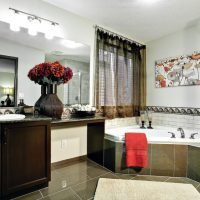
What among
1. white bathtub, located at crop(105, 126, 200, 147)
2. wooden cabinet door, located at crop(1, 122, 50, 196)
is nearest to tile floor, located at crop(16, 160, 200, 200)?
wooden cabinet door, located at crop(1, 122, 50, 196)

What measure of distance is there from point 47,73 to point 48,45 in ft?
1.98

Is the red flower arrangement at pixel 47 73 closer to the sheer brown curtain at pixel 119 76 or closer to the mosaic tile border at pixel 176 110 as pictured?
the sheer brown curtain at pixel 119 76

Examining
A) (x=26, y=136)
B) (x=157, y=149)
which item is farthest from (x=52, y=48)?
(x=157, y=149)

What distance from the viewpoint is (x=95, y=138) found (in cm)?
271

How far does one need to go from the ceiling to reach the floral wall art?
1657mm

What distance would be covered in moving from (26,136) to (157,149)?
5.60 feet

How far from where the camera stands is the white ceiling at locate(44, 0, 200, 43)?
231 cm

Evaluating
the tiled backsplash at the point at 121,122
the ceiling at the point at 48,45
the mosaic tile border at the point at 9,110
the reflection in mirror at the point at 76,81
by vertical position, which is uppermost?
the ceiling at the point at 48,45

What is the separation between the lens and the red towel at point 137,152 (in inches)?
84.7

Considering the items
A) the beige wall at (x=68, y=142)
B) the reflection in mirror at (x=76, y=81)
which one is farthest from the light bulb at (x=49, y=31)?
the beige wall at (x=68, y=142)

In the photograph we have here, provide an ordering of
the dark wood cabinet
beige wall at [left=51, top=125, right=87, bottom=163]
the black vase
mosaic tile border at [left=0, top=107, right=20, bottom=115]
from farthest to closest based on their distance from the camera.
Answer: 1. the dark wood cabinet
2. beige wall at [left=51, top=125, right=87, bottom=163]
3. the black vase
4. mosaic tile border at [left=0, top=107, right=20, bottom=115]

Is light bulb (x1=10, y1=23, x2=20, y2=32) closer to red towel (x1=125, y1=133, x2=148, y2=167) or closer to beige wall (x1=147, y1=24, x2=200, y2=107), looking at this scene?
red towel (x1=125, y1=133, x2=148, y2=167)

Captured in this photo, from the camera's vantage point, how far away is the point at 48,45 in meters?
2.38

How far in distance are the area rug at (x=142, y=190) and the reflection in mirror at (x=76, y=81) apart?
1.30 metres
